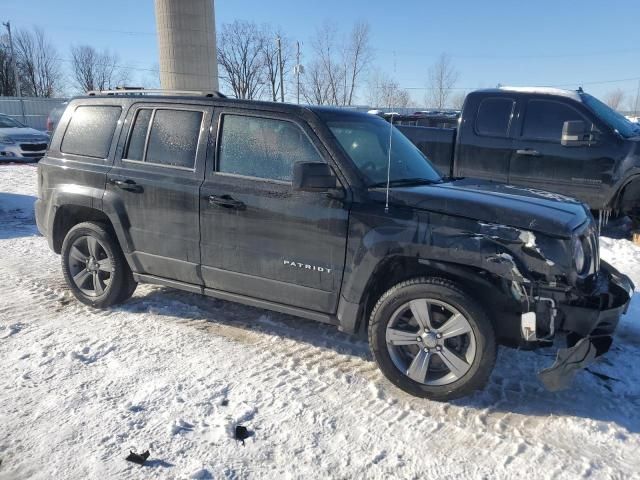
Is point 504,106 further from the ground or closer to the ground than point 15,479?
further from the ground

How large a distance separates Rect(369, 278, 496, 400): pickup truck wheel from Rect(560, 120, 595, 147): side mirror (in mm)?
4360

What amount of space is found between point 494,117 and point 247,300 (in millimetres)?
4966

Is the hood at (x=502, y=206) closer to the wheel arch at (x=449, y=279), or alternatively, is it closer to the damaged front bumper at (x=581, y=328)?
the wheel arch at (x=449, y=279)

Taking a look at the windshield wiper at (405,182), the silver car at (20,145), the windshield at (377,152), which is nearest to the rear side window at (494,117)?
the windshield at (377,152)

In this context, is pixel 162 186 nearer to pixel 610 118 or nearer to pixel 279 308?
pixel 279 308

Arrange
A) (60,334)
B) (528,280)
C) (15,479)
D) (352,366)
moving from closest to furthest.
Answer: (15,479) → (528,280) → (352,366) → (60,334)

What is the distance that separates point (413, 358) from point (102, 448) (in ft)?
6.50

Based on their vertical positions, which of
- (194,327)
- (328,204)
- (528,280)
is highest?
(328,204)

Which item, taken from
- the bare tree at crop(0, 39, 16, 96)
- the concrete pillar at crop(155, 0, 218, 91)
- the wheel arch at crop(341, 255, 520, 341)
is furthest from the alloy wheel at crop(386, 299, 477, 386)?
the bare tree at crop(0, 39, 16, 96)

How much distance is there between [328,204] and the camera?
3.49m

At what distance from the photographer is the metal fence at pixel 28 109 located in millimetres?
32688

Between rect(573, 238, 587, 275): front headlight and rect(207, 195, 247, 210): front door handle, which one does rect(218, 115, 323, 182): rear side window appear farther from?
rect(573, 238, 587, 275): front headlight

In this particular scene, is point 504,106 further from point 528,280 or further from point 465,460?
point 465,460

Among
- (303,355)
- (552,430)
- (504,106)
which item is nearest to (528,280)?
(552,430)
